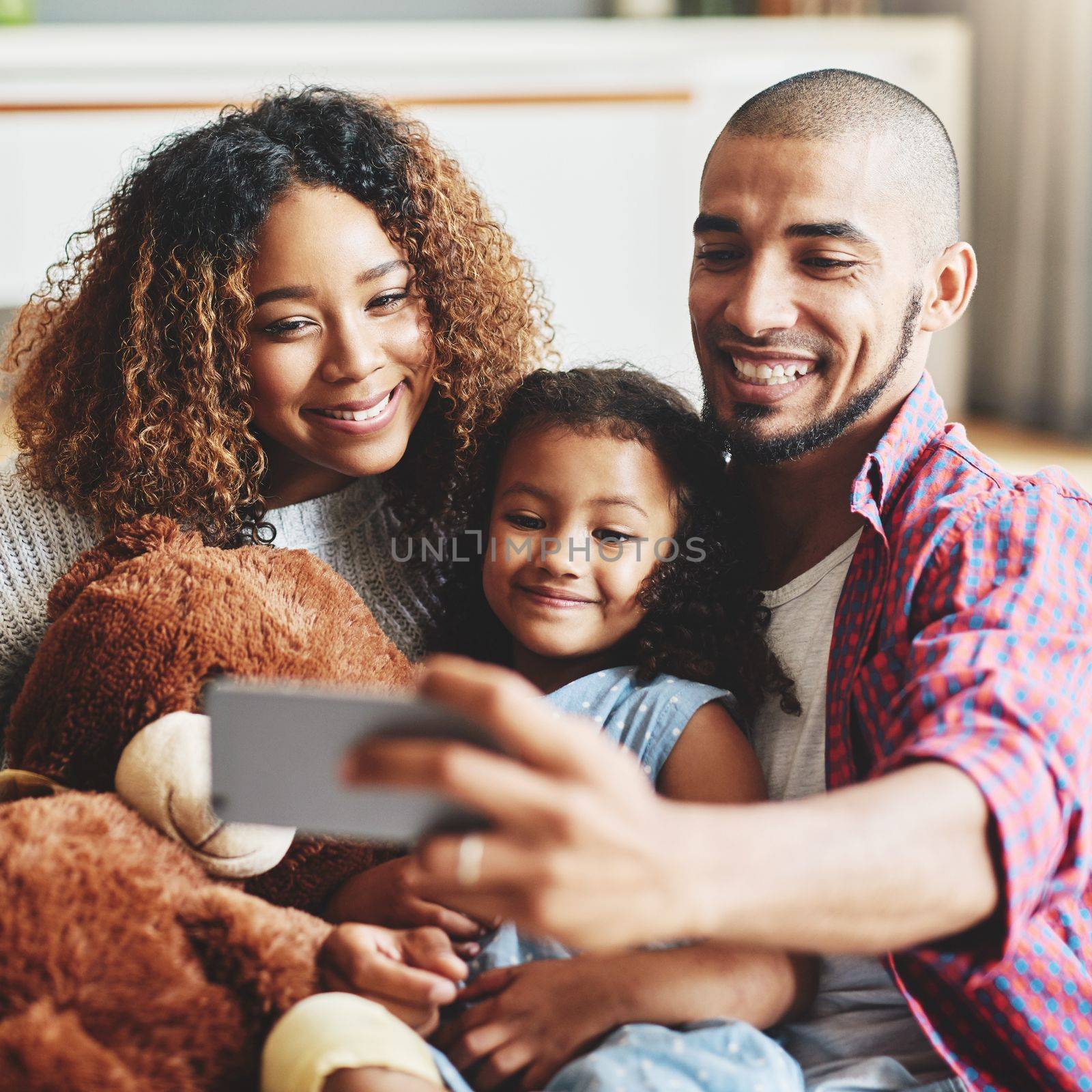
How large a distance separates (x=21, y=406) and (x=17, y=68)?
181cm

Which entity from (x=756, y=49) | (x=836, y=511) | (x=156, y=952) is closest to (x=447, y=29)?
(x=756, y=49)

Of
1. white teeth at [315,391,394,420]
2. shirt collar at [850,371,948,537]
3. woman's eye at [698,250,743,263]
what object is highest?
woman's eye at [698,250,743,263]

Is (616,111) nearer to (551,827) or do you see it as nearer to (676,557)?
(676,557)

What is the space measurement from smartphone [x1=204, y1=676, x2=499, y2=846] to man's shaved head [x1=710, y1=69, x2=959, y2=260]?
2.54 ft

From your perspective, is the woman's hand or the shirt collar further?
the shirt collar

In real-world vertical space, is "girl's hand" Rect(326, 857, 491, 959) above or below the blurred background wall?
below

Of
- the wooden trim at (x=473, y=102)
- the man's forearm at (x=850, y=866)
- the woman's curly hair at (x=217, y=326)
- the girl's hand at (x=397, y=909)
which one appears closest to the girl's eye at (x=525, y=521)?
the woman's curly hair at (x=217, y=326)

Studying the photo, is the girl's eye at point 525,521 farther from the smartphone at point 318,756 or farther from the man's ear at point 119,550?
the smartphone at point 318,756

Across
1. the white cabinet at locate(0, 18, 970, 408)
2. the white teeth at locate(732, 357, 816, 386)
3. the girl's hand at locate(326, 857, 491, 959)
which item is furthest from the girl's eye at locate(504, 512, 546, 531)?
the white cabinet at locate(0, 18, 970, 408)

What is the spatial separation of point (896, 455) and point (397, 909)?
0.57 m

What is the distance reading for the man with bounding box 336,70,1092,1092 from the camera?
1.98 ft

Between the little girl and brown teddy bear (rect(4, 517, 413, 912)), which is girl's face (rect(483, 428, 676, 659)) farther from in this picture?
brown teddy bear (rect(4, 517, 413, 912))

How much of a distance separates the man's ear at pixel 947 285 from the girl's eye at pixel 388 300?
533mm

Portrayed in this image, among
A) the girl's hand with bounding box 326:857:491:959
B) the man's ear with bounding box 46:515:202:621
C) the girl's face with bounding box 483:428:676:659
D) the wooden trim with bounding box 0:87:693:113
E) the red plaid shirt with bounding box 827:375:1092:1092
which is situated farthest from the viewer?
the wooden trim with bounding box 0:87:693:113
